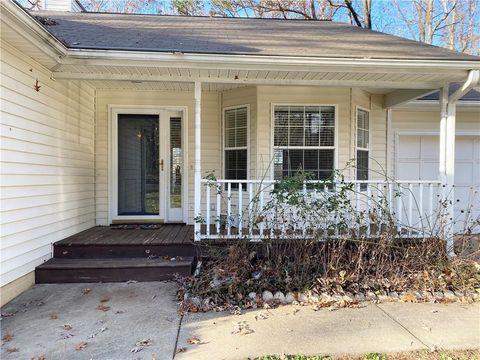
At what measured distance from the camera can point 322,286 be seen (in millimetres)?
4090

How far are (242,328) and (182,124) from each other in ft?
14.0

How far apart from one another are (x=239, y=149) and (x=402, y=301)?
362 centimetres

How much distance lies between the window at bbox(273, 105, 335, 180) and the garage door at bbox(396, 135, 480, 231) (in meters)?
1.99

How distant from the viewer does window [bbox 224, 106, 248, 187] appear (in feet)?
20.9

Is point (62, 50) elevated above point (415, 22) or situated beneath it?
situated beneath

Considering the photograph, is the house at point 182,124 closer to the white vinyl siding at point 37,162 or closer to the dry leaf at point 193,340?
the white vinyl siding at point 37,162

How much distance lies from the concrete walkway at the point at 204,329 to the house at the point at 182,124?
25.6 inches

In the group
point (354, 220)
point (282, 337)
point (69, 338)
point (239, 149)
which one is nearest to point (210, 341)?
point (282, 337)

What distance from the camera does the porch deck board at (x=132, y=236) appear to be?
4.95m

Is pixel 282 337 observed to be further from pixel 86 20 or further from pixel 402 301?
pixel 86 20

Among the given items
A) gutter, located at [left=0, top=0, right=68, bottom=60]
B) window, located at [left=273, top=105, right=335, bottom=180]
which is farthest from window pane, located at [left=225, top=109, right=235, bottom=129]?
gutter, located at [left=0, top=0, right=68, bottom=60]

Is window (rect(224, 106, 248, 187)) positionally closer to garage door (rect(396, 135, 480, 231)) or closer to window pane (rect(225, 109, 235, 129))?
window pane (rect(225, 109, 235, 129))

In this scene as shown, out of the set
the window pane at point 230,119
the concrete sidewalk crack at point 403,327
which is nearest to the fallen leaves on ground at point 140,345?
→ the concrete sidewalk crack at point 403,327

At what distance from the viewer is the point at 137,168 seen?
657cm
